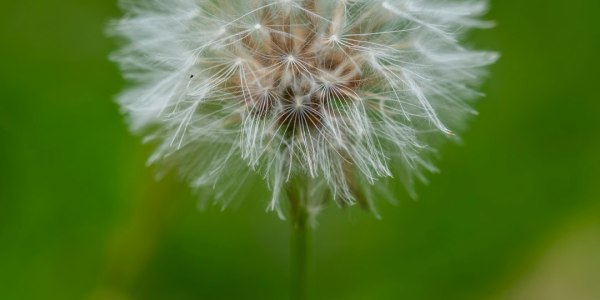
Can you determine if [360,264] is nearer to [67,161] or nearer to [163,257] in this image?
[163,257]

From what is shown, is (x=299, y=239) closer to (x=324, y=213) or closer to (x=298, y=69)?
(x=298, y=69)

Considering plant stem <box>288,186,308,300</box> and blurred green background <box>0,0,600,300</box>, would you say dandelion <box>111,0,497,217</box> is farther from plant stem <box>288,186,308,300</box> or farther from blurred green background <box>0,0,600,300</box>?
blurred green background <box>0,0,600,300</box>

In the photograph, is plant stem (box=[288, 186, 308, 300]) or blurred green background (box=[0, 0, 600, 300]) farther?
blurred green background (box=[0, 0, 600, 300])

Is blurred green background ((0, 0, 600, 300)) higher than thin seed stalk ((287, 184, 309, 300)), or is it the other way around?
blurred green background ((0, 0, 600, 300))

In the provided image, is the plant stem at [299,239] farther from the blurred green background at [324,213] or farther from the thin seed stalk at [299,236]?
the blurred green background at [324,213]

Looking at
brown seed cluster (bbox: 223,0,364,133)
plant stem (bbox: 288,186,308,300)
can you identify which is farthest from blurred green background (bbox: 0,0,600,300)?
brown seed cluster (bbox: 223,0,364,133)

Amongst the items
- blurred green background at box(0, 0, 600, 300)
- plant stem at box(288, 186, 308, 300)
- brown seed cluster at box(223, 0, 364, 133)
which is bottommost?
plant stem at box(288, 186, 308, 300)

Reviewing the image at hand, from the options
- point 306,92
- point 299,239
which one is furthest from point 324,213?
point 306,92
